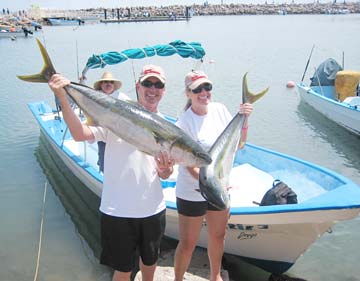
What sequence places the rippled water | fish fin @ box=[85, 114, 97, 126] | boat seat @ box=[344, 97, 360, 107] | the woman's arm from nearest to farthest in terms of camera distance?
1. the woman's arm
2. fish fin @ box=[85, 114, 97, 126]
3. the rippled water
4. boat seat @ box=[344, 97, 360, 107]

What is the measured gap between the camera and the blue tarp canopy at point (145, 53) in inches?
262

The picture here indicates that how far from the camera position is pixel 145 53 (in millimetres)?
6773

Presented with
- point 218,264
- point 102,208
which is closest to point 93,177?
point 218,264

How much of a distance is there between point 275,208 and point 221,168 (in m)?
1.50

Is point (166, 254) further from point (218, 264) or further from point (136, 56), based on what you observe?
point (136, 56)

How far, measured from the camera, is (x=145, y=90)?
315cm

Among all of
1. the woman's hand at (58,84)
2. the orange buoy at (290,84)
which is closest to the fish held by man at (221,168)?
the woman's hand at (58,84)

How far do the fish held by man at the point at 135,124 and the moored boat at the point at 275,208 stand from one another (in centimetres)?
205

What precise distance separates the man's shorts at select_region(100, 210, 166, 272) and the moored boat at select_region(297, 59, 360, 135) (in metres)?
9.65

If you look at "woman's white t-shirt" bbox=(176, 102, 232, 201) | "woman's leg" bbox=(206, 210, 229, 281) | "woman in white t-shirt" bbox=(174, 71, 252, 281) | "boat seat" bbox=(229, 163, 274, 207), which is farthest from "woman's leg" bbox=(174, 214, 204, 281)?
"boat seat" bbox=(229, 163, 274, 207)

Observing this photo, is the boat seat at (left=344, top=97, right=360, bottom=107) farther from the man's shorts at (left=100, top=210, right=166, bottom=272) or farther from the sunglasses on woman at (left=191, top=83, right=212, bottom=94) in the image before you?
the man's shorts at (left=100, top=210, right=166, bottom=272)

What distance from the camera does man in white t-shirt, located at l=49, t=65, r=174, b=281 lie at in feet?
9.85

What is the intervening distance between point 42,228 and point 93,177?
1665 millimetres

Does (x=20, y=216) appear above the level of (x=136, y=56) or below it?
below
